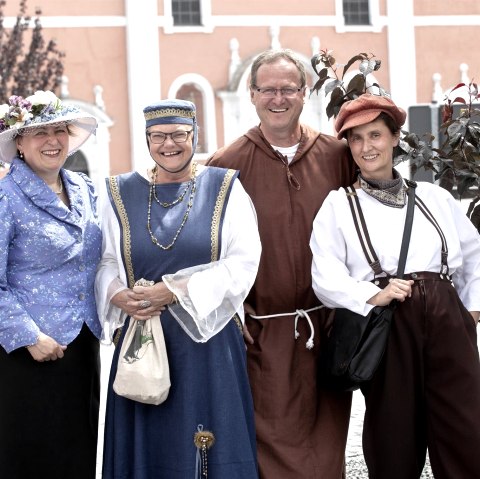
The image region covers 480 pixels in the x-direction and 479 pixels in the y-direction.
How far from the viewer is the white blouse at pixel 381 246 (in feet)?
15.4

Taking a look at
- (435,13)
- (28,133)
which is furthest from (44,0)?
(28,133)

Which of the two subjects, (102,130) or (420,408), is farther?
(102,130)

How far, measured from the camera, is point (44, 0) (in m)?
25.5

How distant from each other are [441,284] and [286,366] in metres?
0.81

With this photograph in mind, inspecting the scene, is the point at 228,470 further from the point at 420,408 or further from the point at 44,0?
the point at 44,0

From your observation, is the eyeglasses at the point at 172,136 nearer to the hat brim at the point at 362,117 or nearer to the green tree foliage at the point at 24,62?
the hat brim at the point at 362,117

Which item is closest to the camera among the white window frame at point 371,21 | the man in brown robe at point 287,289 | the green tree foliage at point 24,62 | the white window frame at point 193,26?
the man in brown robe at point 287,289

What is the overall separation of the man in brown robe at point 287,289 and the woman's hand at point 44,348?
90cm

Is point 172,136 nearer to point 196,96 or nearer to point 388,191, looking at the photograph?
point 388,191

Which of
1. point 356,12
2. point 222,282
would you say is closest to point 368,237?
point 222,282

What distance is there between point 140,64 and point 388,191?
70.3 feet

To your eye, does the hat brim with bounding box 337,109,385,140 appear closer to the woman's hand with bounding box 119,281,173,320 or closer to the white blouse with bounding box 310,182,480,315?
the white blouse with bounding box 310,182,480,315

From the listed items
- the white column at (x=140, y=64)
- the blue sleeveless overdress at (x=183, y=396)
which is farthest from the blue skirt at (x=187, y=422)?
the white column at (x=140, y=64)

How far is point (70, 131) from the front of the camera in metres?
5.07
